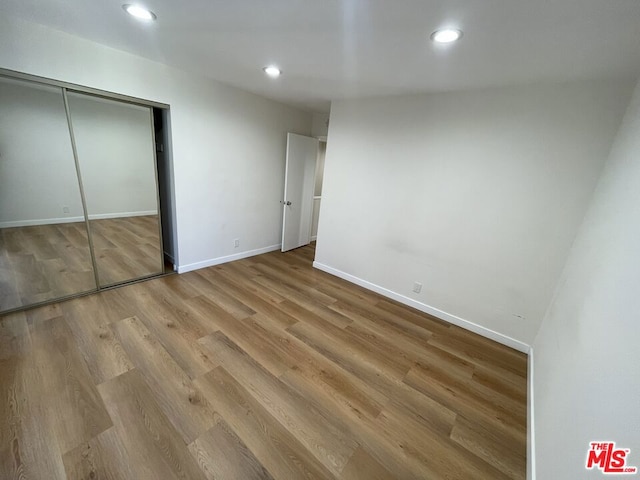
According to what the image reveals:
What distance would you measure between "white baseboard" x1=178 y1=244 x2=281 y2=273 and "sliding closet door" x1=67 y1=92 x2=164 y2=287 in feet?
1.05

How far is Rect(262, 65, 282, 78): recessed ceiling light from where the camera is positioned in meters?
2.36

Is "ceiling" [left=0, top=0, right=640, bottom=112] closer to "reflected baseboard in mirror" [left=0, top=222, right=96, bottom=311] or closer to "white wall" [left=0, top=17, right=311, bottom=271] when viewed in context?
"white wall" [left=0, top=17, right=311, bottom=271]

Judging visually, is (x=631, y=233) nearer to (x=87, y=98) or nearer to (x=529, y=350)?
(x=529, y=350)

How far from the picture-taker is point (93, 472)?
119 cm

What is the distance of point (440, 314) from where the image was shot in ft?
9.30

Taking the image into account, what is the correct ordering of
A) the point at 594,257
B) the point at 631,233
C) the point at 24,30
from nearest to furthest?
the point at 631,233 < the point at 594,257 < the point at 24,30

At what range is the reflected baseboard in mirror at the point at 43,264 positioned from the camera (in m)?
2.46

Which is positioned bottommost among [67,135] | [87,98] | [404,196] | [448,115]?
[404,196]

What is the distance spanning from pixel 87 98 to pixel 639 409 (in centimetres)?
407

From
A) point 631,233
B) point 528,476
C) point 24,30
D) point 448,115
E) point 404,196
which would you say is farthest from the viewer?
point 404,196

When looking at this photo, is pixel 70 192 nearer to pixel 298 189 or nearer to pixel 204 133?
pixel 204 133

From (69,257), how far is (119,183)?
1.08 metres

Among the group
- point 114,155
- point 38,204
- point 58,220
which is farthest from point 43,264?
point 114,155

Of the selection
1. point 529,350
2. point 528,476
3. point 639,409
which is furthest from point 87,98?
point 529,350
